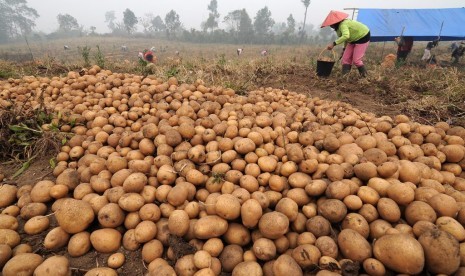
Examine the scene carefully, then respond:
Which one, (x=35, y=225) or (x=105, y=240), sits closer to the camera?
(x=105, y=240)

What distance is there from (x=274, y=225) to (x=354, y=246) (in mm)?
555

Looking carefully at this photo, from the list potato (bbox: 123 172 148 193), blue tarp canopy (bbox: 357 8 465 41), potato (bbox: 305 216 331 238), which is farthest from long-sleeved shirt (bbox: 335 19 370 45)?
blue tarp canopy (bbox: 357 8 465 41)

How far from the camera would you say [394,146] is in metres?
2.71

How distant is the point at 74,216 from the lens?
2014 mm

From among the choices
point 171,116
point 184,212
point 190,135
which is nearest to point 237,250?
point 184,212

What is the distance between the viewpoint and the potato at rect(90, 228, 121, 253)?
200cm

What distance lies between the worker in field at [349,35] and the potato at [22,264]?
6798 millimetres

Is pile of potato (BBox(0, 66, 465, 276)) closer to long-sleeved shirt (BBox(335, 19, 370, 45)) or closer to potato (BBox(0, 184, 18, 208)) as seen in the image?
potato (BBox(0, 184, 18, 208))

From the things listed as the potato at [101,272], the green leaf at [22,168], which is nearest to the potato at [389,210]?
the potato at [101,272]

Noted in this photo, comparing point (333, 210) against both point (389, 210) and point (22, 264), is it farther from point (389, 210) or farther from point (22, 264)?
point (22, 264)

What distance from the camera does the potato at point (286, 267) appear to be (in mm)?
1662

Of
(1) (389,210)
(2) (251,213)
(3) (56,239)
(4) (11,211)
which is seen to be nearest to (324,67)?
(1) (389,210)

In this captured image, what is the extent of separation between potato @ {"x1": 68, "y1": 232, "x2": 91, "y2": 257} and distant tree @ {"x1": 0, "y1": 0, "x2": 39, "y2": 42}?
209 feet

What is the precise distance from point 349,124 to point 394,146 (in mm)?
639
